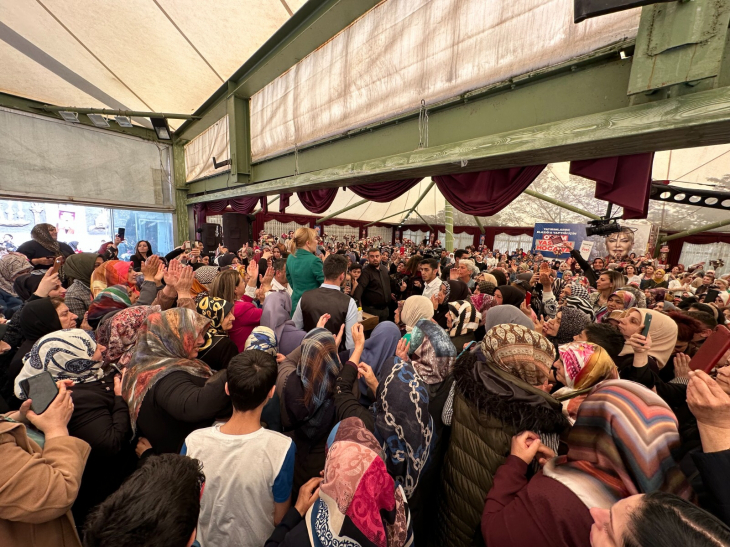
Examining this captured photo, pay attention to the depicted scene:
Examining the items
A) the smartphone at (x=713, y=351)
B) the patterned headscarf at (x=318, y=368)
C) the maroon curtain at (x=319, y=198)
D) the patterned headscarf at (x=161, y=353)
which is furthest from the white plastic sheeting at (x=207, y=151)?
the smartphone at (x=713, y=351)

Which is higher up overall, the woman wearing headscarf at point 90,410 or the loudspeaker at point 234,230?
the loudspeaker at point 234,230

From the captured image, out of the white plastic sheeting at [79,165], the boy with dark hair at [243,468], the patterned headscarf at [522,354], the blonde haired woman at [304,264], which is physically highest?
the white plastic sheeting at [79,165]

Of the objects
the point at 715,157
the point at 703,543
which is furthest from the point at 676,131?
the point at 715,157

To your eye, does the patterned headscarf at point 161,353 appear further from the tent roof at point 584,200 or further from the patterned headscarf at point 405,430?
the tent roof at point 584,200

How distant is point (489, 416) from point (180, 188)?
1050 centimetres

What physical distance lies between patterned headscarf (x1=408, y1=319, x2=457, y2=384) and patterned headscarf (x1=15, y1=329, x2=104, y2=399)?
68.7 inches

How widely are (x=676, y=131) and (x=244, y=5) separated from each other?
443cm

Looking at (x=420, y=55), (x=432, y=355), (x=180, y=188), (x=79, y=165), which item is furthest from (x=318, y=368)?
(x=79, y=165)

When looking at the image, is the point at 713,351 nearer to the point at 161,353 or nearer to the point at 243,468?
the point at 243,468

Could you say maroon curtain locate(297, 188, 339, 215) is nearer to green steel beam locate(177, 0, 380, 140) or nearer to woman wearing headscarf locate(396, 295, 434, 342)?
green steel beam locate(177, 0, 380, 140)

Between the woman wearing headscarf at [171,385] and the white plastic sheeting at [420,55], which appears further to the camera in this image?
the white plastic sheeting at [420,55]

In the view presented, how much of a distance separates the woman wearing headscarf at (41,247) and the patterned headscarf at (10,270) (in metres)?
0.80

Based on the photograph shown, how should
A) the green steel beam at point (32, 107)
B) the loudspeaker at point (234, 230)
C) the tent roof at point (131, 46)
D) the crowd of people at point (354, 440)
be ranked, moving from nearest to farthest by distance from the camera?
the crowd of people at point (354, 440), the tent roof at point (131, 46), the green steel beam at point (32, 107), the loudspeaker at point (234, 230)

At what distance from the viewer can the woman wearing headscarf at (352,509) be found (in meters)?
0.87
